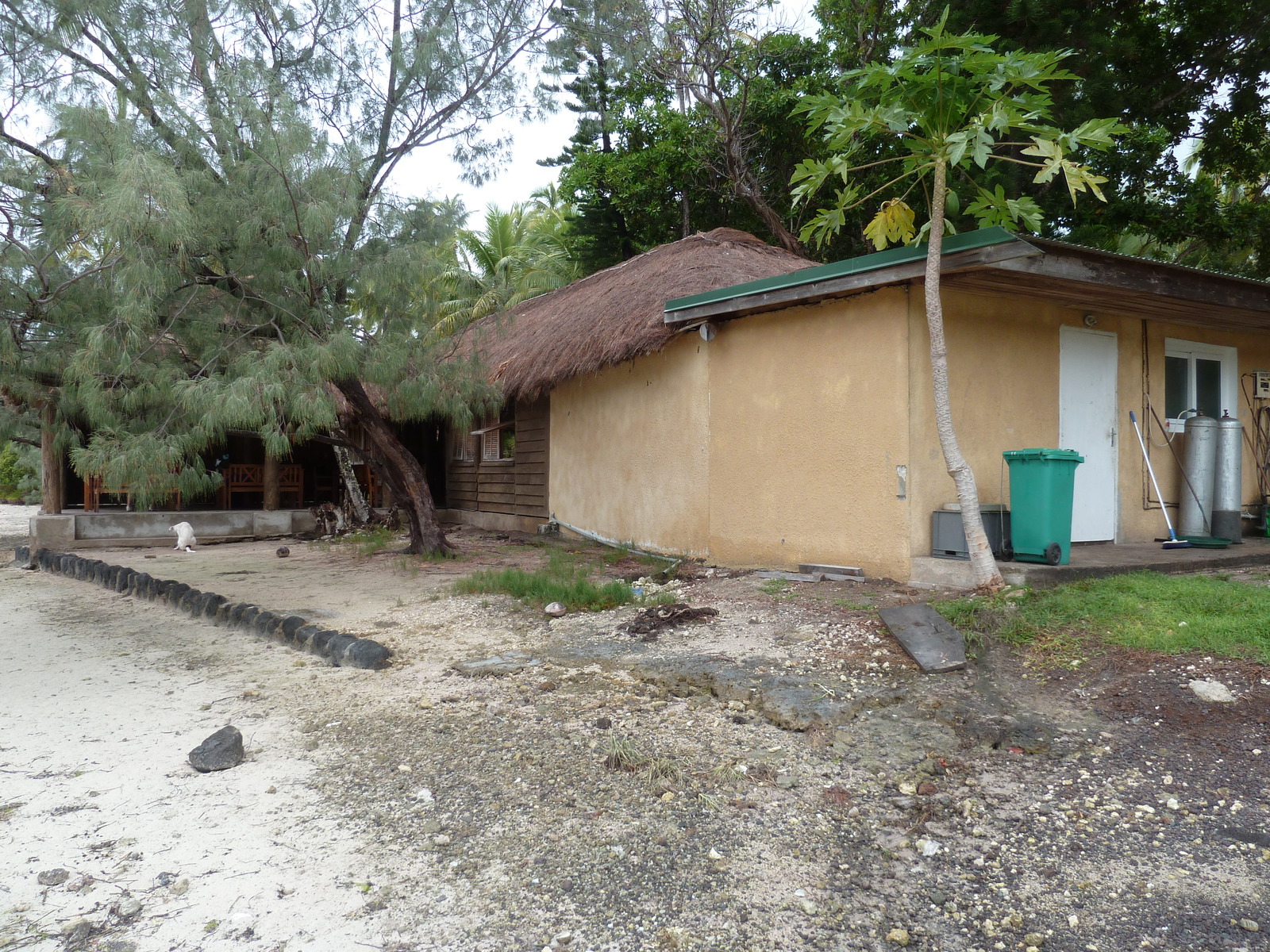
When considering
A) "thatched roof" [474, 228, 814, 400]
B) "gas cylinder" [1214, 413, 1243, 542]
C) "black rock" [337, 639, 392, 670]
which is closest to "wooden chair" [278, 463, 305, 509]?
"thatched roof" [474, 228, 814, 400]

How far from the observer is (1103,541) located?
23.9 ft

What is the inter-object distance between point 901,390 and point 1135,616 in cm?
224

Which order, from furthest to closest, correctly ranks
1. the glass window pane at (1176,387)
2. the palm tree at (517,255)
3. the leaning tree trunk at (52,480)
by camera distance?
the palm tree at (517,255), the leaning tree trunk at (52,480), the glass window pane at (1176,387)

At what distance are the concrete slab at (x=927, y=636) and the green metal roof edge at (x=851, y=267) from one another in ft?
7.76

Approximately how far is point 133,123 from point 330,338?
2058mm

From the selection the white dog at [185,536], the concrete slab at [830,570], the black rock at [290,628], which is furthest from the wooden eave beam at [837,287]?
the white dog at [185,536]

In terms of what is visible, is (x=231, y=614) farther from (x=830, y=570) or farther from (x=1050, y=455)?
(x=1050, y=455)

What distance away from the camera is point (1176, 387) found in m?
7.95

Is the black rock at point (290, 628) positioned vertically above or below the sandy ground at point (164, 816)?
above

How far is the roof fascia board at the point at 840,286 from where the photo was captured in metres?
5.45

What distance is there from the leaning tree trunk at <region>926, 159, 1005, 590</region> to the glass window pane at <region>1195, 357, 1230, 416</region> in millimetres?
4202

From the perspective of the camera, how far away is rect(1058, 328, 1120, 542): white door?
278 inches

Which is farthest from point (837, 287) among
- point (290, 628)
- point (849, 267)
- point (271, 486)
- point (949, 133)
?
point (271, 486)

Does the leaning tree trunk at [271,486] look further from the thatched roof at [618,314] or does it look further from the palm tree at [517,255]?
the palm tree at [517,255]
